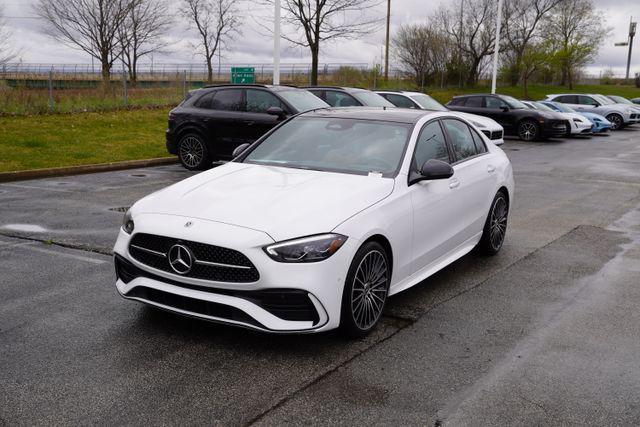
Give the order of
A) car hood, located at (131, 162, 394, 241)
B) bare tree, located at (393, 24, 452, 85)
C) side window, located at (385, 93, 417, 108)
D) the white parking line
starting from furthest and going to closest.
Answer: bare tree, located at (393, 24, 452, 85) < side window, located at (385, 93, 417, 108) < the white parking line < car hood, located at (131, 162, 394, 241)

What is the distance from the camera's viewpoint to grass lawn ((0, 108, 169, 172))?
538 inches

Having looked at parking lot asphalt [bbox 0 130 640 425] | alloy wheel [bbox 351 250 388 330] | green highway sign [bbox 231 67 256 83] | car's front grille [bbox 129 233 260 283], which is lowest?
parking lot asphalt [bbox 0 130 640 425]

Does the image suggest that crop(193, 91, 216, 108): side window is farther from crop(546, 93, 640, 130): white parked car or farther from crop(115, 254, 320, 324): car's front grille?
crop(546, 93, 640, 130): white parked car

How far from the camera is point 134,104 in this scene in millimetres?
23344

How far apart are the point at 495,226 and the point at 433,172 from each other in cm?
208

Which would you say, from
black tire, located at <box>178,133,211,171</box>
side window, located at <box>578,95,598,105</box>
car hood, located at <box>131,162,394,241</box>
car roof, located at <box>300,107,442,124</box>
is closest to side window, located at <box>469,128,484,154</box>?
A: car roof, located at <box>300,107,442,124</box>

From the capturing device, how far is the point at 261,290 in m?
3.96

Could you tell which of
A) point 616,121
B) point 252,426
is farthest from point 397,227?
point 616,121

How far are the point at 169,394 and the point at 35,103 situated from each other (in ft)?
62.4

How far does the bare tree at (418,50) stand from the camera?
48.4 meters

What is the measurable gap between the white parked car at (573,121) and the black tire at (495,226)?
18.4 meters

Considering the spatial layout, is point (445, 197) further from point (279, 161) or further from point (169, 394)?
point (169, 394)

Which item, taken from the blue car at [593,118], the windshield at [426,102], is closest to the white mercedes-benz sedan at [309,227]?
the windshield at [426,102]

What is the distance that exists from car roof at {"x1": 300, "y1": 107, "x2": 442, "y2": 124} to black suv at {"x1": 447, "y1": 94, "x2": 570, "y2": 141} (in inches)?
697
